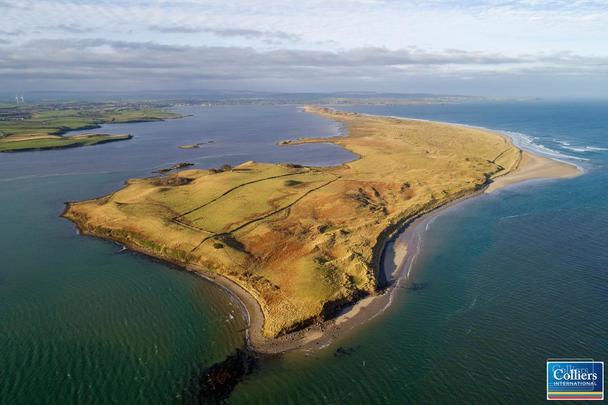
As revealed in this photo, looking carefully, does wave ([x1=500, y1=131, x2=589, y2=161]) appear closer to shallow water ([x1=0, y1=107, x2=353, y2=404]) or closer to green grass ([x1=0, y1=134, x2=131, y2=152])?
shallow water ([x1=0, y1=107, x2=353, y2=404])

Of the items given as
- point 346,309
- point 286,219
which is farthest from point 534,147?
point 346,309

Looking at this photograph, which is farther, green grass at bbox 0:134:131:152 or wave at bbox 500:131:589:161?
green grass at bbox 0:134:131:152

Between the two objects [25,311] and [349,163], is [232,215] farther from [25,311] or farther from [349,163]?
[349,163]

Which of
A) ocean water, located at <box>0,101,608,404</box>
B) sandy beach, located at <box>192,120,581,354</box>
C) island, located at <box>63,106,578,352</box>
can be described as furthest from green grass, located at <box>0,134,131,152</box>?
sandy beach, located at <box>192,120,581,354</box>

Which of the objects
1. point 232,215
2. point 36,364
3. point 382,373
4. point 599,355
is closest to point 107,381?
point 36,364

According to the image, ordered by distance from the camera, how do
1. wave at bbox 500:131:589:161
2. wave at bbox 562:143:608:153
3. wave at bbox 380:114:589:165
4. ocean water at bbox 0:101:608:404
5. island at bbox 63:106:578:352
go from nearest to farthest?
1. ocean water at bbox 0:101:608:404
2. island at bbox 63:106:578:352
3. wave at bbox 380:114:589:165
4. wave at bbox 500:131:589:161
5. wave at bbox 562:143:608:153

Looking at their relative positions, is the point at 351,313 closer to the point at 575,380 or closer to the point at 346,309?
the point at 346,309

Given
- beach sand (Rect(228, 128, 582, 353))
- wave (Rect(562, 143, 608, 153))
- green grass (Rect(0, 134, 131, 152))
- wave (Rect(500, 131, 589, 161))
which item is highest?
green grass (Rect(0, 134, 131, 152))

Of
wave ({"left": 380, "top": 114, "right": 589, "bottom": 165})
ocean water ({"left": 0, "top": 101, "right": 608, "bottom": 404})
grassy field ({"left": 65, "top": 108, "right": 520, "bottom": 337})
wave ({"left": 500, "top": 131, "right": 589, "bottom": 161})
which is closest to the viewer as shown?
ocean water ({"left": 0, "top": 101, "right": 608, "bottom": 404})

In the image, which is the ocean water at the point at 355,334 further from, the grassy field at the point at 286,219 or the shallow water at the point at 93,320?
the grassy field at the point at 286,219
